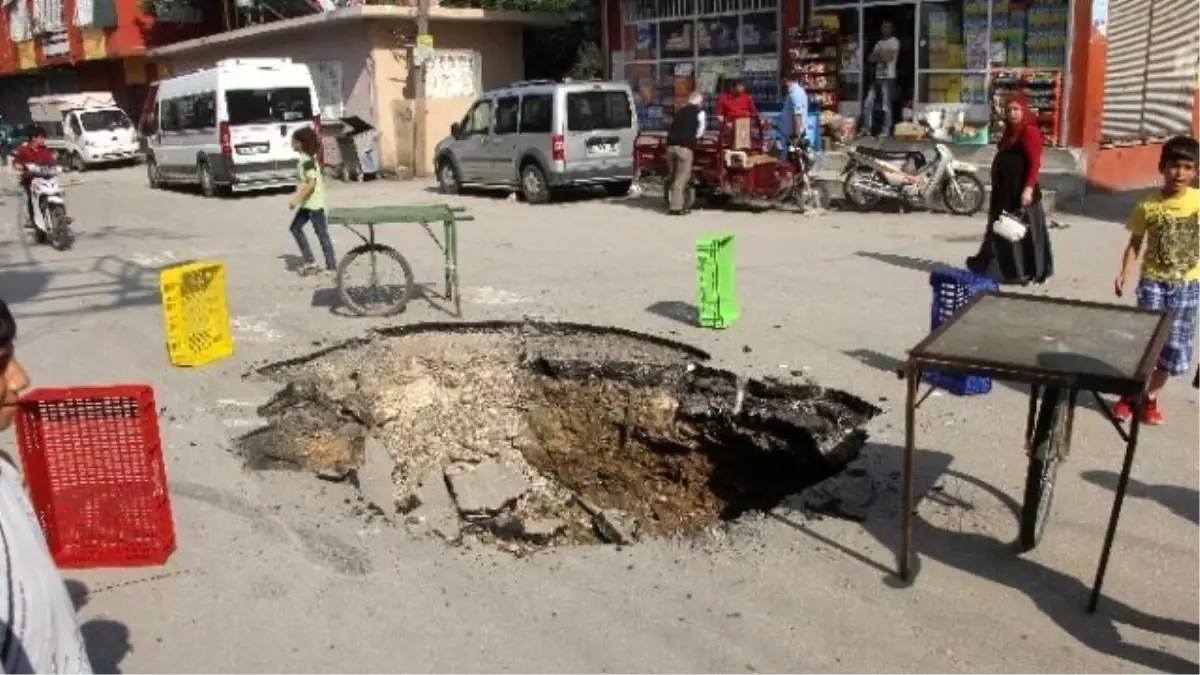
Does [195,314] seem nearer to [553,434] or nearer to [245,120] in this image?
[553,434]

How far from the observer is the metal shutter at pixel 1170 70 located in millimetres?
16375

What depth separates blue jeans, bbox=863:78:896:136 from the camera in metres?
17.3

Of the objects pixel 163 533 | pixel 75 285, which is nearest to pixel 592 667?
pixel 163 533

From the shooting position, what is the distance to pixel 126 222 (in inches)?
675

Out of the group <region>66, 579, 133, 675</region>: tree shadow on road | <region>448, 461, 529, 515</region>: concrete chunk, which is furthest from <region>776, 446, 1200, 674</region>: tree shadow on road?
<region>66, 579, 133, 675</region>: tree shadow on road

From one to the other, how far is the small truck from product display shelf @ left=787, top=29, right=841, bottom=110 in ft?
70.6

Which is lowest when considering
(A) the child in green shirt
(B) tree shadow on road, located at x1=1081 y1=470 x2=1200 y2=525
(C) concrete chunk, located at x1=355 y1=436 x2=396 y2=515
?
(C) concrete chunk, located at x1=355 y1=436 x2=396 y2=515

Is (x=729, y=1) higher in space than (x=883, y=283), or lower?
higher

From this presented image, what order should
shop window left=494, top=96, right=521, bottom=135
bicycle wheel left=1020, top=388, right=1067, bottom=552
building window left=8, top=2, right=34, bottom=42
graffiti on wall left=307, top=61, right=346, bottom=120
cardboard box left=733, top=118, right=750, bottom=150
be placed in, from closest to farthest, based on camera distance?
bicycle wheel left=1020, top=388, right=1067, bottom=552, cardboard box left=733, top=118, right=750, bottom=150, shop window left=494, top=96, right=521, bottom=135, graffiti on wall left=307, top=61, right=346, bottom=120, building window left=8, top=2, right=34, bottom=42

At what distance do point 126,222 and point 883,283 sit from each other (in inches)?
497

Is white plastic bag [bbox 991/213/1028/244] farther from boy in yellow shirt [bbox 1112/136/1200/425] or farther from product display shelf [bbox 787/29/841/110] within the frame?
product display shelf [bbox 787/29/841/110]

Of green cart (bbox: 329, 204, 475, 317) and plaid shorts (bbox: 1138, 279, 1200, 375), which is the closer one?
plaid shorts (bbox: 1138, 279, 1200, 375)

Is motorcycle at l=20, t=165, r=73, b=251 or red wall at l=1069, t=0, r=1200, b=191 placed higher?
red wall at l=1069, t=0, r=1200, b=191

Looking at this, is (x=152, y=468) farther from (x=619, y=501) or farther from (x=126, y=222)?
(x=126, y=222)
